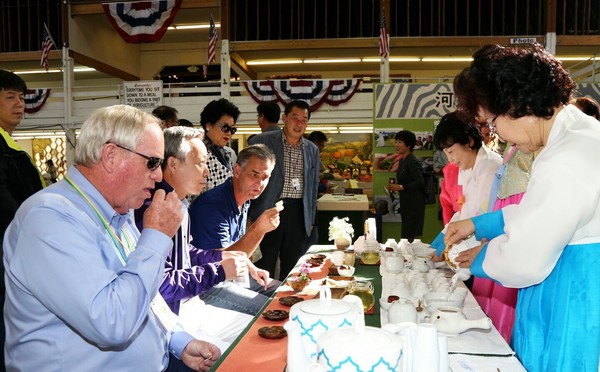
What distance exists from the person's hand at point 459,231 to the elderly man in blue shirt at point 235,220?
4.09ft

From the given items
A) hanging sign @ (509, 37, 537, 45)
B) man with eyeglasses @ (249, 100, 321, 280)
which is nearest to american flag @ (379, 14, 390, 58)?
hanging sign @ (509, 37, 537, 45)

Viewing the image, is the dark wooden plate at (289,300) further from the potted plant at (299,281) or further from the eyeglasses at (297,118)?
the eyeglasses at (297,118)

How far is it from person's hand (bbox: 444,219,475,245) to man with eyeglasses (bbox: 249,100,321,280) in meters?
A: 2.94

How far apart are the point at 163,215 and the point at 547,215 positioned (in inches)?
45.6

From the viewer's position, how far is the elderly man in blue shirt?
2.95 m

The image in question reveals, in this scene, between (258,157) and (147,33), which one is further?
(147,33)

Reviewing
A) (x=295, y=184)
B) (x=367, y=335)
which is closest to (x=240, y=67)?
(x=295, y=184)

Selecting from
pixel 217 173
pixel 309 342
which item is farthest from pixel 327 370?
pixel 217 173

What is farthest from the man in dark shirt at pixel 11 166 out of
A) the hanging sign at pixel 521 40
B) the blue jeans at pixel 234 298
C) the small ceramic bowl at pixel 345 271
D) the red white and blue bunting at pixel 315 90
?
the hanging sign at pixel 521 40

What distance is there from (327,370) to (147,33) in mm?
10633

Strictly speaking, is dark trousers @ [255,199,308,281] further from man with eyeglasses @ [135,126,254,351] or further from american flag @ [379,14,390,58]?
american flag @ [379,14,390,58]

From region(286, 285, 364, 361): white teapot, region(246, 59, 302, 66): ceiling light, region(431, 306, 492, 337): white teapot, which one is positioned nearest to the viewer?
region(286, 285, 364, 361): white teapot

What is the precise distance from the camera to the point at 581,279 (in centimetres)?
158

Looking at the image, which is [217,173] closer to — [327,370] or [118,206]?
[118,206]
